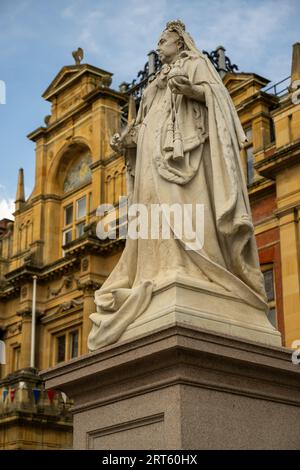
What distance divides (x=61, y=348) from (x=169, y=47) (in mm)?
23661

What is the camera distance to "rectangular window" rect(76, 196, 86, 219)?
30.9 m

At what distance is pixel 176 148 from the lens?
21.3 ft

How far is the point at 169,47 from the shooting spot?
7.11 meters

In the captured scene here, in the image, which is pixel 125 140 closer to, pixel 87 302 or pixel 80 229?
pixel 87 302

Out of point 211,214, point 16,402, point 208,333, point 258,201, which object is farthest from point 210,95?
point 16,402

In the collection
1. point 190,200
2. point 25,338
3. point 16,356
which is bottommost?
point 190,200

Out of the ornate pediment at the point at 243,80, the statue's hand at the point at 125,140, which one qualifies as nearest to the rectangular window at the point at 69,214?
the ornate pediment at the point at 243,80

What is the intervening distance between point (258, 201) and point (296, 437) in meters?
17.2

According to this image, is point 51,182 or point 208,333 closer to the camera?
point 208,333

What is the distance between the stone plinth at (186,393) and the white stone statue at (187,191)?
1.16ft

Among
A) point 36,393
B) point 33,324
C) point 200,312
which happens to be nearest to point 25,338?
point 33,324

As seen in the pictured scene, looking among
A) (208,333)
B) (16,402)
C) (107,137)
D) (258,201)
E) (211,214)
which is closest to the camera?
(208,333)

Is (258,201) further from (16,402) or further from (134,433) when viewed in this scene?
(134,433)

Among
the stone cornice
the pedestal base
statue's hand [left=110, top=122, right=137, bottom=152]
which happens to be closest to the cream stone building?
the stone cornice
